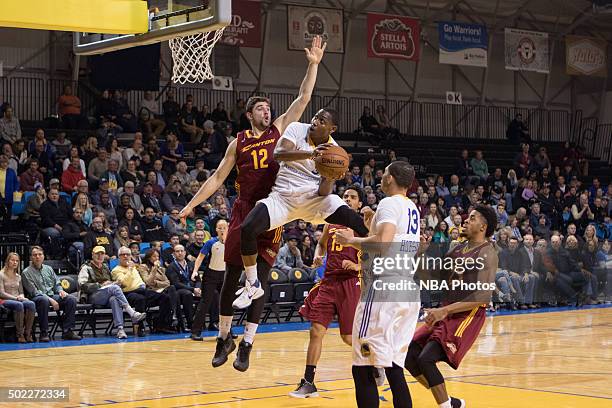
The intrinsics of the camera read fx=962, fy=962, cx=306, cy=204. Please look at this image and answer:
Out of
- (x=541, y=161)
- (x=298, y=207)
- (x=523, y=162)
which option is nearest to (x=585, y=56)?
(x=541, y=161)

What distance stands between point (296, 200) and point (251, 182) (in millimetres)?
569

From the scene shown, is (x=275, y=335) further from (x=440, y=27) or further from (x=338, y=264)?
(x=440, y=27)

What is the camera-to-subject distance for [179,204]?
17.7m

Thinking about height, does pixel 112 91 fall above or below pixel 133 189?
above

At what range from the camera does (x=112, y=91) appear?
842 inches

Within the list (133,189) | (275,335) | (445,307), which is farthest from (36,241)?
(445,307)

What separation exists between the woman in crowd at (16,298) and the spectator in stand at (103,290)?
3.16 ft

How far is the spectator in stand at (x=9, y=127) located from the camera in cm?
1823

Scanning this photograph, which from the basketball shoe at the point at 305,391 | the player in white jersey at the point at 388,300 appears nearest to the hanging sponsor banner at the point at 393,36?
the basketball shoe at the point at 305,391

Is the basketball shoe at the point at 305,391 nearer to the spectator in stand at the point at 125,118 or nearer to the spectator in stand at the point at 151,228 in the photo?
the spectator in stand at the point at 151,228

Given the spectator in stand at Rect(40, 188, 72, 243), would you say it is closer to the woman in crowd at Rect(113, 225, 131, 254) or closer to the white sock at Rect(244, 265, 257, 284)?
the woman in crowd at Rect(113, 225, 131, 254)

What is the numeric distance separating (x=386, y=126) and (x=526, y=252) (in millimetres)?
7642

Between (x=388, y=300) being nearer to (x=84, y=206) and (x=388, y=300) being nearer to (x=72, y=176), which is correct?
(x=84, y=206)

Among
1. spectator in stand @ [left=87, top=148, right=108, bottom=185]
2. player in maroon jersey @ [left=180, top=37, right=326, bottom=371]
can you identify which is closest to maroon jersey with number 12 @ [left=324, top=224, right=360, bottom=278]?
player in maroon jersey @ [left=180, top=37, right=326, bottom=371]
